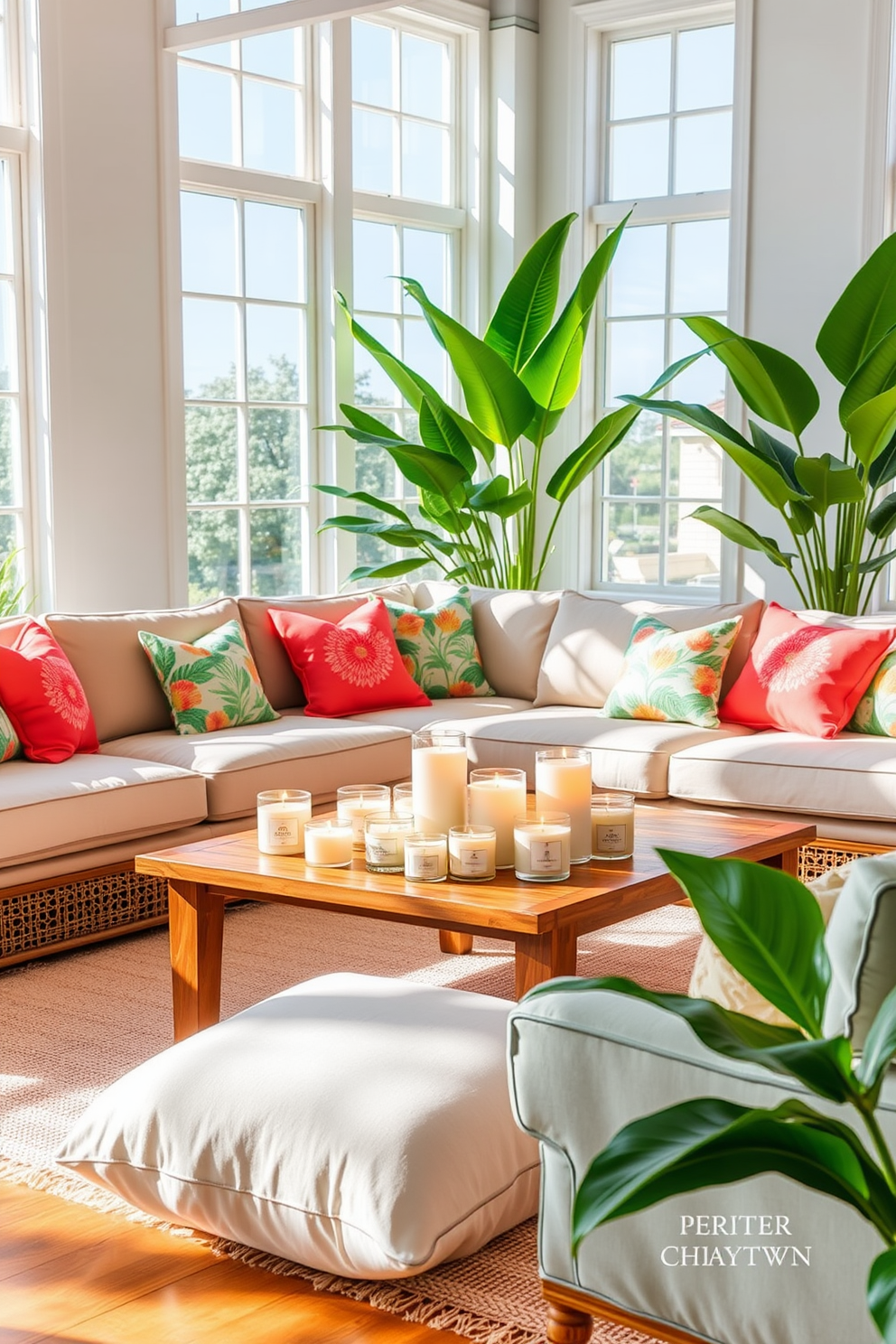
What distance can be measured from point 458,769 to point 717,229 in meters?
4.26

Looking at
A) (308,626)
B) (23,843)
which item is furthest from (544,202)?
(23,843)

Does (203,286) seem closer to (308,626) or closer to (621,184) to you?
(308,626)

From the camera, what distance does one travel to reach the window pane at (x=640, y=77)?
657cm

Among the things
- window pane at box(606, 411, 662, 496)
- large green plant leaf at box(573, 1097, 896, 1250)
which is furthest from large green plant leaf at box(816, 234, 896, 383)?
large green plant leaf at box(573, 1097, 896, 1250)

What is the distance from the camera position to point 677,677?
180 inches

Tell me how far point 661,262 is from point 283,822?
4.38 m

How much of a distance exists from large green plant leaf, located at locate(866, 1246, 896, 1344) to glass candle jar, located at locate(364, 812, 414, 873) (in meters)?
1.95

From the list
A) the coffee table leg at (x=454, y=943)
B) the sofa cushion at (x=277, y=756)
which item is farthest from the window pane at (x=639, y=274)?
the coffee table leg at (x=454, y=943)

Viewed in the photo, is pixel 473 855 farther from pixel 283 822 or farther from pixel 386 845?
pixel 283 822

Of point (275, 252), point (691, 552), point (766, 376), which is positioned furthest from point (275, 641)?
point (691, 552)

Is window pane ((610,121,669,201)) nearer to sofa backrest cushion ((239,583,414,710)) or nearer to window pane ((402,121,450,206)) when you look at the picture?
window pane ((402,121,450,206))

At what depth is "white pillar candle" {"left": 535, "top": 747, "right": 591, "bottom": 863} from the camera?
9.33ft

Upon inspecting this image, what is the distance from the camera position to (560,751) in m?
2.88

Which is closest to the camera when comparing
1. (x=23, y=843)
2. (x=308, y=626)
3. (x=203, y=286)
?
(x=23, y=843)
